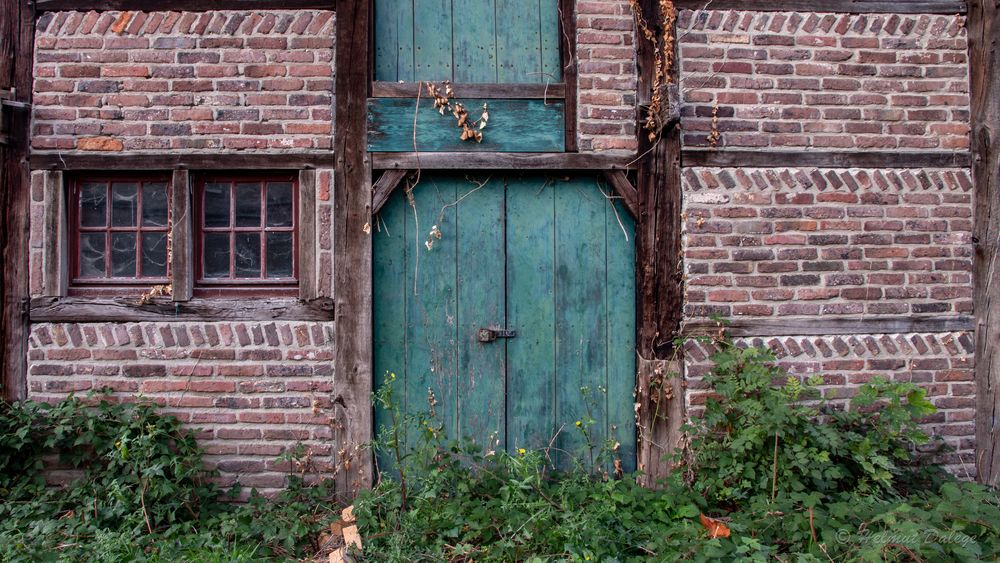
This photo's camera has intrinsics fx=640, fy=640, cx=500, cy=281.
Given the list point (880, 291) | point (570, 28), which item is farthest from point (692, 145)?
point (880, 291)

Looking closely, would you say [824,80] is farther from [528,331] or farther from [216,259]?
[216,259]

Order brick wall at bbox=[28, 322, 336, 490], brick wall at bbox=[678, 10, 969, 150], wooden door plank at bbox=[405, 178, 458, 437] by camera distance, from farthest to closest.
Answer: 1. wooden door plank at bbox=[405, 178, 458, 437]
2. brick wall at bbox=[678, 10, 969, 150]
3. brick wall at bbox=[28, 322, 336, 490]

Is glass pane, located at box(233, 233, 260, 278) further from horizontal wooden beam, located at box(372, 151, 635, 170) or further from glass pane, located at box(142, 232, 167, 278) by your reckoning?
horizontal wooden beam, located at box(372, 151, 635, 170)

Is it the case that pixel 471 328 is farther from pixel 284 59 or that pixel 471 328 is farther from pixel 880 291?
pixel 880 291

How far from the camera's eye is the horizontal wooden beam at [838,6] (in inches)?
162

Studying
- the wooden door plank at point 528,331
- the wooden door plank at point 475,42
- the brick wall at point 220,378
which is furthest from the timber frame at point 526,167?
the wooden door plank at point 475,42

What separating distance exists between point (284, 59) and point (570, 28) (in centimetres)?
184

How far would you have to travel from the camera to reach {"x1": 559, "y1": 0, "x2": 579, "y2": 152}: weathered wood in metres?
4.14

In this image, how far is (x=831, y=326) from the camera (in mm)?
4082

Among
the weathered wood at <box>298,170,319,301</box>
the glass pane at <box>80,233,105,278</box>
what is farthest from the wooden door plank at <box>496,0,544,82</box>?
the glass pane at <box>80,233,105,278</box>

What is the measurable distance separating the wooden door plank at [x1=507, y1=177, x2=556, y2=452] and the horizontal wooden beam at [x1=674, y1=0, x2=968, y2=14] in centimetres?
162

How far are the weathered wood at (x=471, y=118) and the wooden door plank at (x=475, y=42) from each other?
216 mm

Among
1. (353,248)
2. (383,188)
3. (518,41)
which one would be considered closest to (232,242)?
(353,248)

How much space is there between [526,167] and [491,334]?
1104 millimetres
